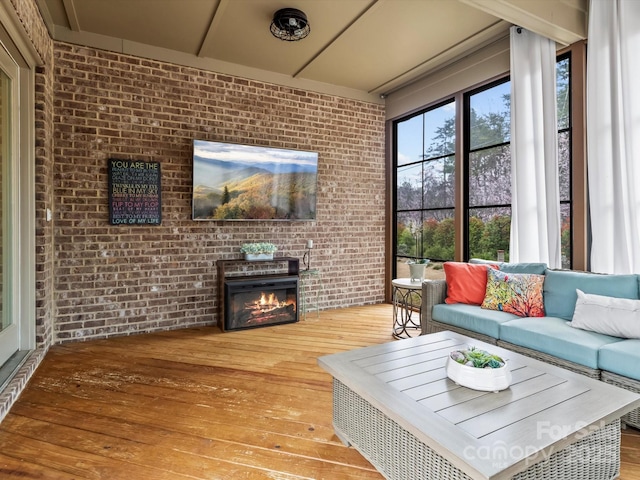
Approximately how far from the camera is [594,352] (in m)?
2.19

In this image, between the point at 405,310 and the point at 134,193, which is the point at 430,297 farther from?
the point at 134,193

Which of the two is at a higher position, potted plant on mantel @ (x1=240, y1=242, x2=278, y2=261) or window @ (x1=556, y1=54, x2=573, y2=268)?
window @ (x1=556, y1=54, x2=573, y2=268)

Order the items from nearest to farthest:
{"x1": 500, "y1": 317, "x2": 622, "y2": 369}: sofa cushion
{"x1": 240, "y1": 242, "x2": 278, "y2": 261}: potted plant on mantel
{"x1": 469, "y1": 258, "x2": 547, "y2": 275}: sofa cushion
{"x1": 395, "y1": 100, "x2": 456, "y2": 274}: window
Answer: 1. {"x1": 500, "y1": 317, "x2": 622, "y2": 369}: sofa cushion
2. {"x1": 469, "y1": 258, "x2": 547, "y2": 275}: sofa cushion
3. {"x1": 240, "y1": 242, "x2": 278, "y2": 261}: potted plant on mantel
4. {"x1": 395, "y1": 100, "x2": 456, "y2": 274}: window

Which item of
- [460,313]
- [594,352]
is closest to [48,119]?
[460,313]

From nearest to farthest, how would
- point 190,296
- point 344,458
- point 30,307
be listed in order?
point 344,458 < point 30,307 < point 190,296

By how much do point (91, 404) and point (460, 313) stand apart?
110 inches

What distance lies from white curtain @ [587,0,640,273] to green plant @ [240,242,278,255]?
3172 mm

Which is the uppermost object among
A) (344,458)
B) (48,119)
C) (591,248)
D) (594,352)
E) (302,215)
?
(48,119)

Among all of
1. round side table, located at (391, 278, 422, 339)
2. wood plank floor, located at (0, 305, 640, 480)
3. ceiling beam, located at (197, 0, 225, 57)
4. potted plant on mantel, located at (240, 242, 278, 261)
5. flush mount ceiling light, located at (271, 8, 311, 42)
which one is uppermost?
ceiling beam, located at (197, 0, 225, 57)

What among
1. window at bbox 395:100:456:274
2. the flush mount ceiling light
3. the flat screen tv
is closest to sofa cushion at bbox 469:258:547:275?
window at bbox 395:100:456:274

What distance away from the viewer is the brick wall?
12.0ft

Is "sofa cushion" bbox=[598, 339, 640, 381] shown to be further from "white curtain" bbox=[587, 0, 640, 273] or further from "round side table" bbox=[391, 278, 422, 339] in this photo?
"round side table" bbox=[391, 278, 422, 339]

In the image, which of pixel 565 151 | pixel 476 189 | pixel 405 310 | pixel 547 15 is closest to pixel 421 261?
pixel 405 310

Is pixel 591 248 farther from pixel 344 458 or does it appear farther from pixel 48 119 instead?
pixel 48 119
